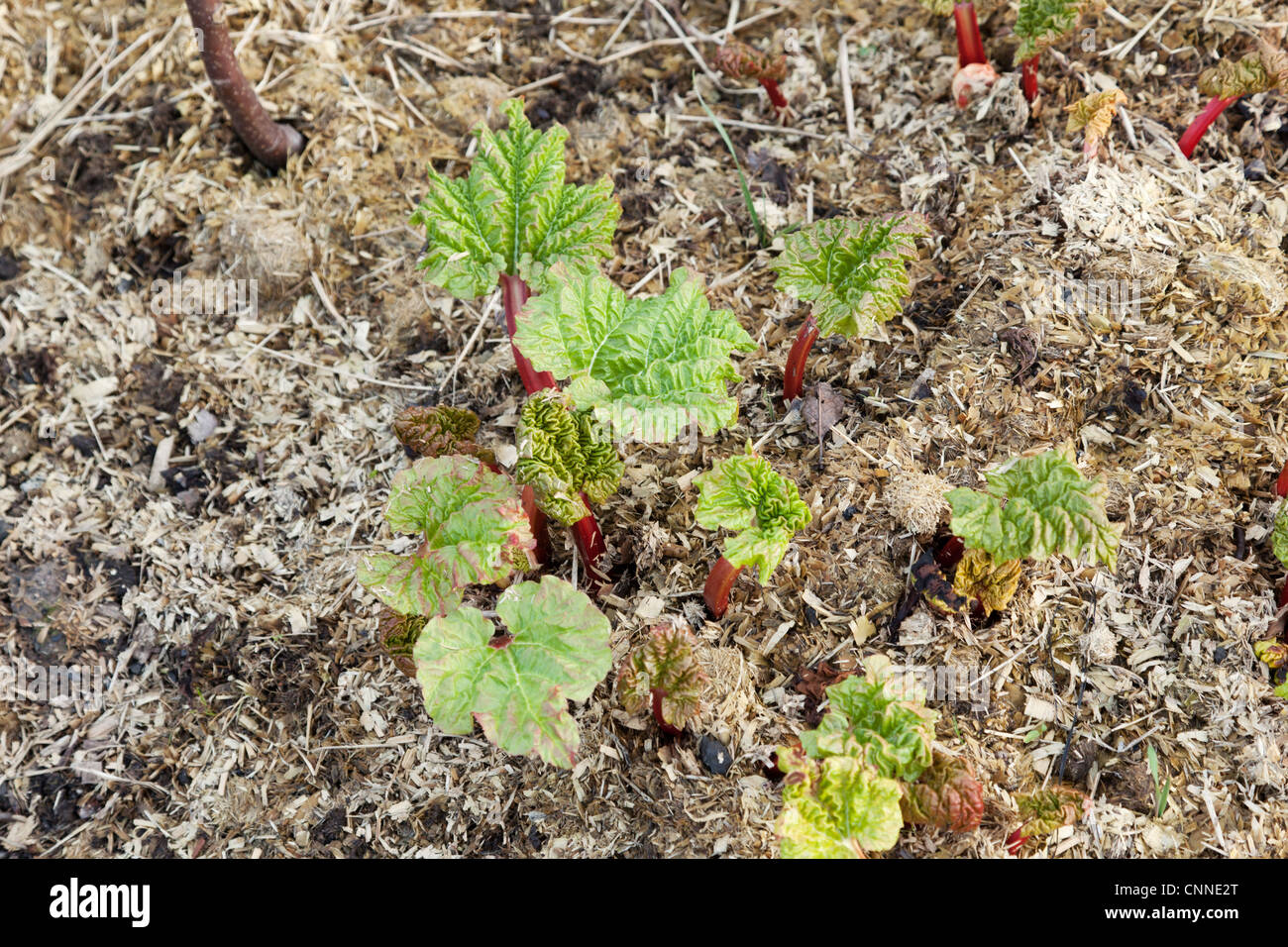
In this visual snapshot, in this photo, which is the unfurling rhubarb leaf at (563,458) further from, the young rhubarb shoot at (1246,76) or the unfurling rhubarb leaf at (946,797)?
the young rhubarb shoot at (1246,76)

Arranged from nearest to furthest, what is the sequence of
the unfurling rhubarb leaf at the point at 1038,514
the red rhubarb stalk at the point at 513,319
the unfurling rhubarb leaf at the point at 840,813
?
the unfurling rhubarb leaf at the point at 840,813
the unfurling rhubarb leaf at the point at 1038,514
the red rhubarb stalk at the point at 513,319

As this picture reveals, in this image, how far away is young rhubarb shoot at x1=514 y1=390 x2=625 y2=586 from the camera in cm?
221

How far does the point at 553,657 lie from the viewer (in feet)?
6.85

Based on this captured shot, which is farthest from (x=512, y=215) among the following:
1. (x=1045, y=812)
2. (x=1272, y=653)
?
(x=1272, y=653)

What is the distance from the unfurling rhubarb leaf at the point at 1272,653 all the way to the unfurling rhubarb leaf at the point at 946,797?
0.86m

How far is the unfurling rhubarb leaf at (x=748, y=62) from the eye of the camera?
9.95 feet

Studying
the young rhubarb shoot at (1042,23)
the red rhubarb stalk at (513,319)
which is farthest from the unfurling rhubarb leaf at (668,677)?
the young rhubarb shoot at (1042,23)

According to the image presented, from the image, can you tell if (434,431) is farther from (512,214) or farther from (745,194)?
(745,194)

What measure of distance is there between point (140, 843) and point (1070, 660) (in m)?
2.44

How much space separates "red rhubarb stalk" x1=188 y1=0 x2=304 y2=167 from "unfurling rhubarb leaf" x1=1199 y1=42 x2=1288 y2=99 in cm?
283

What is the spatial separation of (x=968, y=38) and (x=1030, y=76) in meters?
0.24

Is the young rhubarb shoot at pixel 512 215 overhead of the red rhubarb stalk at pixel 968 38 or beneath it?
beneath

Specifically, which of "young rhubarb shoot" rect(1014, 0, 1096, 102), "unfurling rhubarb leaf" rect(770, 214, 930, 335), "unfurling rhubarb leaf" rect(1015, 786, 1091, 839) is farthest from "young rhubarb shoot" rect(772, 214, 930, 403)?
"unfurling rhubarb leaf" rect(1015, 786, 1091, 839)
